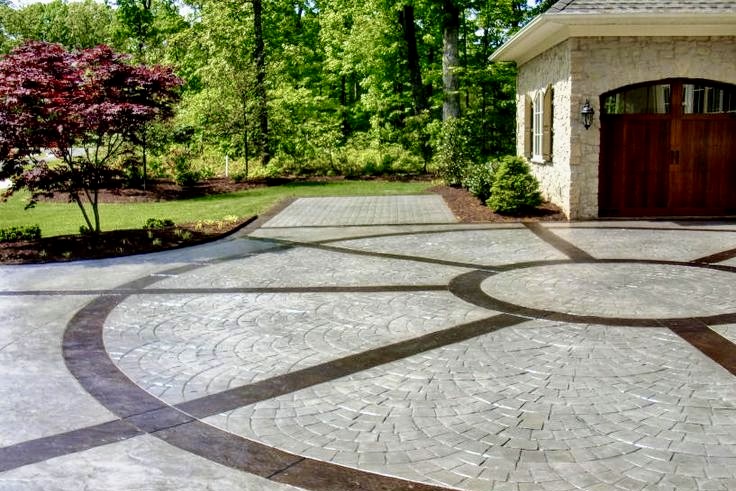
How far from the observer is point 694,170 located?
47.7ft

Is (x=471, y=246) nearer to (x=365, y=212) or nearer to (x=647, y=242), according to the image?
(x=647, y=242)

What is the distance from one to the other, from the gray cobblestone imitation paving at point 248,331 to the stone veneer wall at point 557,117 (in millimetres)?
7727

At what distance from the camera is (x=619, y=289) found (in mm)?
8141

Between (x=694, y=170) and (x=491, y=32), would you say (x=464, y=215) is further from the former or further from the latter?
(x=491, y=32)

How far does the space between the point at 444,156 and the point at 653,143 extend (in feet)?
27.0

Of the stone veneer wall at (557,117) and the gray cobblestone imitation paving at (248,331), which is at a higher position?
the stone veneer wall at (557,117)

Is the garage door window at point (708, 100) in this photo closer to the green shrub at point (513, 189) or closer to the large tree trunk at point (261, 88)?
the green shrub at point (513, 189)

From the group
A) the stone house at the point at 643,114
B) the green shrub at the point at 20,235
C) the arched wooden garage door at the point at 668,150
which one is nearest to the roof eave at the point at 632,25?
the stone house at the point at 643,114

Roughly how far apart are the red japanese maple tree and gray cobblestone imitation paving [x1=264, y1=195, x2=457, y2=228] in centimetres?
385

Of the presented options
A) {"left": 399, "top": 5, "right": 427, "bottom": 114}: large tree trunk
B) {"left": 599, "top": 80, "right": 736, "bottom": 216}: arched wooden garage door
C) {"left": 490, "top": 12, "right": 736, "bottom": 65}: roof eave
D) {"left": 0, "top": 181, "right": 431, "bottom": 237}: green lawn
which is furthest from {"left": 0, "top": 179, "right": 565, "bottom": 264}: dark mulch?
{"left": 399, "top": 5, "right": 427, "bottom": 114}: large tree trunk

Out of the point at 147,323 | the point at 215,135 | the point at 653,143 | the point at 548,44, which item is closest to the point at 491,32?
the point at 215,135

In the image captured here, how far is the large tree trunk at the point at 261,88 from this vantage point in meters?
24.8

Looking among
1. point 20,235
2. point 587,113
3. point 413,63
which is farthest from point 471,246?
point 413,63

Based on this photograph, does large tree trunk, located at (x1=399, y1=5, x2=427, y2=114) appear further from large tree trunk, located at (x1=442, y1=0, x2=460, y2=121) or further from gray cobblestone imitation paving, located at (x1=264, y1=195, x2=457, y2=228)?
gray cobblestone imitation paving, located at (x1=264, y1=195, x2=457, y2=228)
